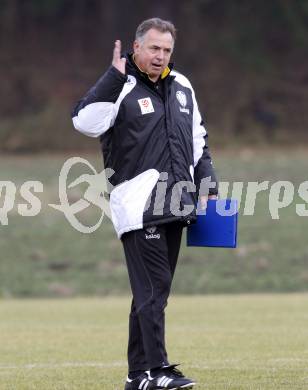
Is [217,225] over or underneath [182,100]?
underneath

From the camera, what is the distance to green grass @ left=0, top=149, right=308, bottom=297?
21.3m

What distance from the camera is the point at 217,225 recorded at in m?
7.52

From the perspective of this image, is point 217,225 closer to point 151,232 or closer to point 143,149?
point 151,232

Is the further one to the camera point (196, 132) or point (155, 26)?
point (196, 132)

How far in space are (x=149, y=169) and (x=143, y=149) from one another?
12 cm

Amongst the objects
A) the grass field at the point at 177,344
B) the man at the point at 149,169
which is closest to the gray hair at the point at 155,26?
the man at the point at 149,169

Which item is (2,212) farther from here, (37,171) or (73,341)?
(73,341)

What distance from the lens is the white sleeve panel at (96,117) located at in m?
7.04

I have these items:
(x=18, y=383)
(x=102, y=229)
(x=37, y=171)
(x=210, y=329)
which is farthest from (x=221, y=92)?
(x=18, y=383)

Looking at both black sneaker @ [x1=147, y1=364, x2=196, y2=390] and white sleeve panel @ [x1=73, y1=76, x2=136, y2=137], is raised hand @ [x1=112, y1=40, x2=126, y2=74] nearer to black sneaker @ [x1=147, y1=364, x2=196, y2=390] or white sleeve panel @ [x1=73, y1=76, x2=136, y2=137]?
white sleeve panel @ [x1=73, y1=76, x2=136, y2=137]

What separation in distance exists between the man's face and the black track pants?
2.97ft

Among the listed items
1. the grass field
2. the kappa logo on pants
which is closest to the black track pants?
the kappa logo on pants

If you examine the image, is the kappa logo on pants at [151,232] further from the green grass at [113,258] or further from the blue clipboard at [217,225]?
the green grass at [113,258]

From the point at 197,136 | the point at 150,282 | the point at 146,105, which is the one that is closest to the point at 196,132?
the point at 197,136
